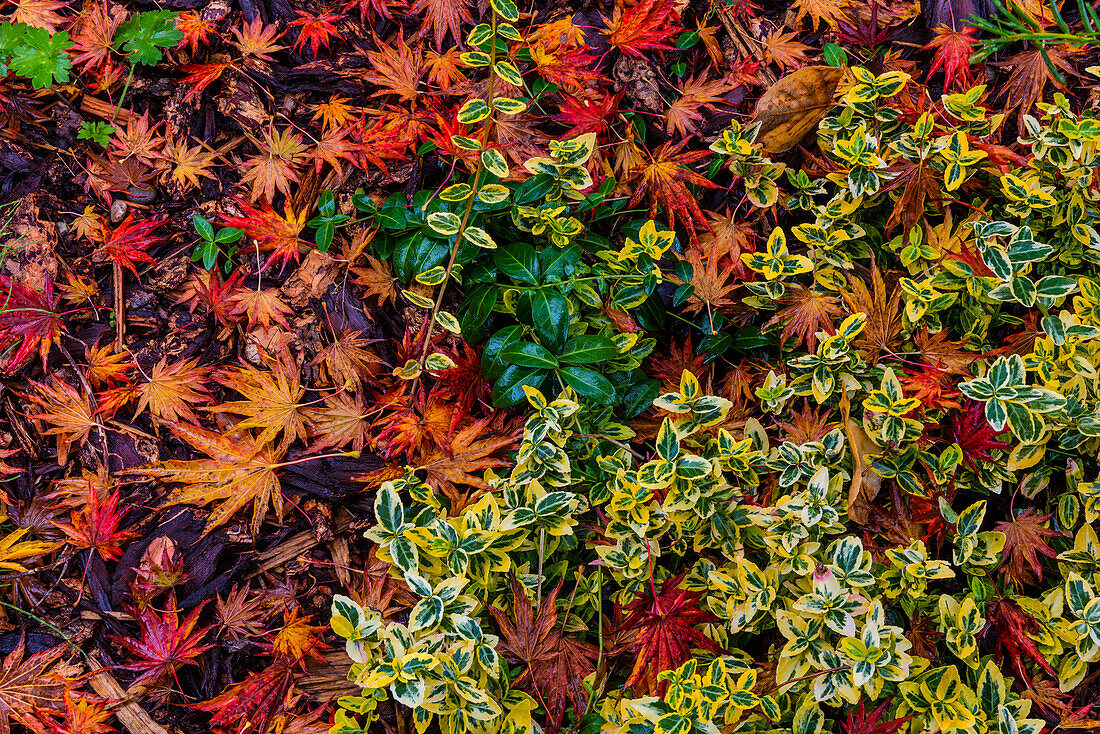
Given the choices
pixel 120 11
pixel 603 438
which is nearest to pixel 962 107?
pixel 603 438

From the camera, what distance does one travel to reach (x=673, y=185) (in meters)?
1.85

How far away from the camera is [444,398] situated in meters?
1.76

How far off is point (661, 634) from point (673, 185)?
3.83 feet

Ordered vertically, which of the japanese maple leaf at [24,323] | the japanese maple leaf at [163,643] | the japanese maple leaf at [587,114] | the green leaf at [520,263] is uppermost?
the japanese maple leaf at [587,114]

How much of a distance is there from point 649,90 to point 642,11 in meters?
0.23

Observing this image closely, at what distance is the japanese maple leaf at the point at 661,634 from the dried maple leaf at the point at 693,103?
1280 millimetres

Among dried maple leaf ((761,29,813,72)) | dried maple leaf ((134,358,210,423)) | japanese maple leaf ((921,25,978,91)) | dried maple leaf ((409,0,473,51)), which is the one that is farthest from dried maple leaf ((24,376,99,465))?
japanese maple leaf ((921,25,978,91))

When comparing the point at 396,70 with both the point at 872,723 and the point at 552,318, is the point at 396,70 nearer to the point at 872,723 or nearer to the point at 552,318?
the point at 552,318

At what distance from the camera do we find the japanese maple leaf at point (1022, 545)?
5.18 ft

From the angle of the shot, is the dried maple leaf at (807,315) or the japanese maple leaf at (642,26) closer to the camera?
the dried maple leaf at (807,315)

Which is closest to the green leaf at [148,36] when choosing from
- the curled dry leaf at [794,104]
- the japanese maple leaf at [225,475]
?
the japanese maple leaf at [225,475]

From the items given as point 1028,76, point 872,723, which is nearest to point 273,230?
point 872,723

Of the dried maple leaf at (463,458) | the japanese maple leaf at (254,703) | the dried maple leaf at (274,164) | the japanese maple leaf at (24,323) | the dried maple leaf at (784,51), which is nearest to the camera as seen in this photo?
the japanese maple leaf at (254,703)

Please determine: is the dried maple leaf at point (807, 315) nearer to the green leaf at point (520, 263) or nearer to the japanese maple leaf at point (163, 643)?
the green leaf at point (520, 263)
